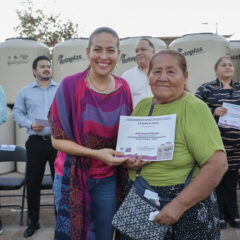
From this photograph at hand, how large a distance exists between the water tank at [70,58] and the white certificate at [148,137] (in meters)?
4.21

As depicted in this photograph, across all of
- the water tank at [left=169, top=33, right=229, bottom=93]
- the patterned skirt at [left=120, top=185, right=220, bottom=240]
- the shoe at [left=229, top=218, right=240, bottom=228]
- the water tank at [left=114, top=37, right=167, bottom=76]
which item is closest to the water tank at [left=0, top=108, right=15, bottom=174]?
the water tank at [left=114, top=37, right=167, bottom=76]

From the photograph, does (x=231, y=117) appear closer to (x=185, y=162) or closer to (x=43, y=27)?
(x=185, y=162)

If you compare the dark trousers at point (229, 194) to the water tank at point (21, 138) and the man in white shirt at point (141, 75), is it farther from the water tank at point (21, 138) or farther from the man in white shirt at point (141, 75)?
the water tank at point (21, 138)

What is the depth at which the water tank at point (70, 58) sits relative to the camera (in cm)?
550

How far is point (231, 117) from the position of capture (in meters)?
3.19

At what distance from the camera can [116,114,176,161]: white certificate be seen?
1316mm

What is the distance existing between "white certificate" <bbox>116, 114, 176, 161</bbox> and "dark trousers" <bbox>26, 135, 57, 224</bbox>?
2.01 metres

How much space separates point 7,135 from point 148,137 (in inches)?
201

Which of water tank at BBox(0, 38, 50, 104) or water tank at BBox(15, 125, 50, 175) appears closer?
water tank at BBox(0, 38, 50, 104)

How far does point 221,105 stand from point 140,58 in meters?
1.03

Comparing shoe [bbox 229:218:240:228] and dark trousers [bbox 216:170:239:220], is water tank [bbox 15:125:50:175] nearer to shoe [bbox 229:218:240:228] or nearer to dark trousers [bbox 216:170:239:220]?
dark trousers [bbox 216:170:239:220]

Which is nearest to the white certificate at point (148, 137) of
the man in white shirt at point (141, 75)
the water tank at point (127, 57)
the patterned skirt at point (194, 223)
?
the patterned skirt at point (194, 223)

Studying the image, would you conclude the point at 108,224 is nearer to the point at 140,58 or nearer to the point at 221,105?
the point at 140,58

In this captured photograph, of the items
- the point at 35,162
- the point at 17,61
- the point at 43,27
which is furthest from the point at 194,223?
the point at 43,27
